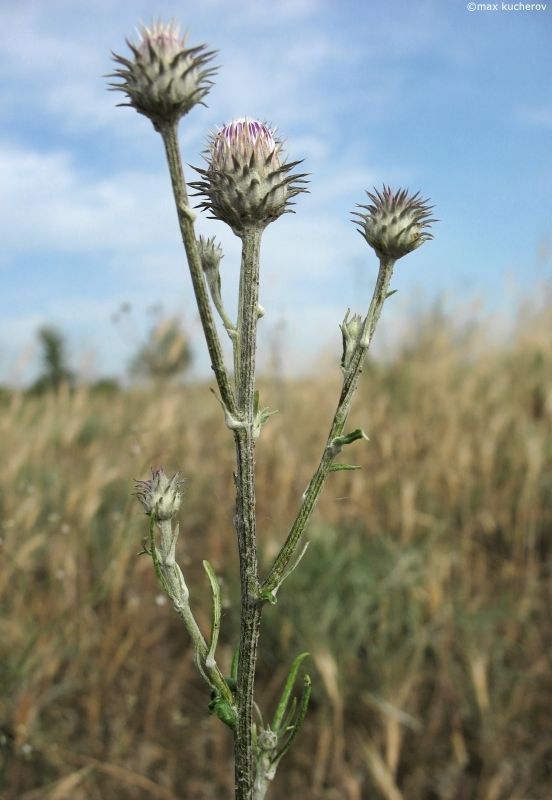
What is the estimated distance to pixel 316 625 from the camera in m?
3.69

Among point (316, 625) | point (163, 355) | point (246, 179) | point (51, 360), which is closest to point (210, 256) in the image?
point (246, 179)

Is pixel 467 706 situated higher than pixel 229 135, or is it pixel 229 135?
pixel 229 135

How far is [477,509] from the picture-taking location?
503cm

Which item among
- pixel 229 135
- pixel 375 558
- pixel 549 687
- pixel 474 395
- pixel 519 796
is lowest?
pixel 519 796

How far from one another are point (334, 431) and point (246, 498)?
18cm

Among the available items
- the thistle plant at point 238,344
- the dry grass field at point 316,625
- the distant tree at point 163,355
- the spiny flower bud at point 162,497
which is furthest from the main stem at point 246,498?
the distant tree at point 163,355

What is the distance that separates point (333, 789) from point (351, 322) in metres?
2.69

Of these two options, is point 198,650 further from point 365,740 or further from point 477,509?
point 477,509

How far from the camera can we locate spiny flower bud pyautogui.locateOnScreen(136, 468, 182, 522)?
127 centimetres

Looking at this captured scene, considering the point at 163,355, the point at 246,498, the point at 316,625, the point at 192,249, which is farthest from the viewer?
the point at 163,355

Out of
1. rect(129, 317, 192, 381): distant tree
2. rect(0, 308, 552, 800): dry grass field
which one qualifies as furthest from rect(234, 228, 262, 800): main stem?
rect(129, 317, 192, 381): distant tree

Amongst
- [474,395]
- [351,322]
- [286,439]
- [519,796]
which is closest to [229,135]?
[351,322]

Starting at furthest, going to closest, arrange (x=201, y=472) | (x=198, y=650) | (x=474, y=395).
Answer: (x=474, y=395) → (x=201, y=472) → (x=198, y=650)

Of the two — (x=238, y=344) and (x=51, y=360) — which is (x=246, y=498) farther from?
(x=51, y=360)
